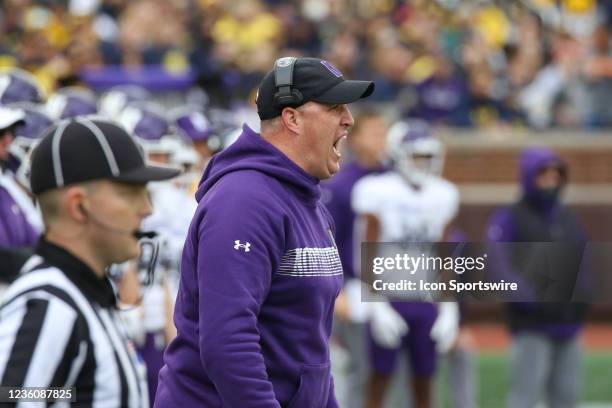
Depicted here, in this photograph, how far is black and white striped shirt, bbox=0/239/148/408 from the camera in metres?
3.05

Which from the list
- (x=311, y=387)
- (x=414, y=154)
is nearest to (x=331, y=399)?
(x=311, y=387)

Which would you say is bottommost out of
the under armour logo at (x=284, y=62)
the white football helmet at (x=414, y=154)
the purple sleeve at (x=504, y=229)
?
the under armour logo at (x=284, y=62)

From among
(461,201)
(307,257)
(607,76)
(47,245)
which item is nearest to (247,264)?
(307,257)

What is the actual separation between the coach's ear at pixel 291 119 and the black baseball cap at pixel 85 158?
454 millimetres

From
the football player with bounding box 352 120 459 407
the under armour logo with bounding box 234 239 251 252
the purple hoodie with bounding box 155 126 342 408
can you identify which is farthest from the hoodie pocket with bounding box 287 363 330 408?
the football player with bounding box 352 120 459 407

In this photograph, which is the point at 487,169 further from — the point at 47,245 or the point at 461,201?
the point at 47,245

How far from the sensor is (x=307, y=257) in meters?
3.68

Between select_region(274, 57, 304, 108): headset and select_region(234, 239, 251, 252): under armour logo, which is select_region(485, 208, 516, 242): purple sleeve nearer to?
select_region(274, 57, 304, 108): headset

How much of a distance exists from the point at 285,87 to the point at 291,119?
0.35 feet

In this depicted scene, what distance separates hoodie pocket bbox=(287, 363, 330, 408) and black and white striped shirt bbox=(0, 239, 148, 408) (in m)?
0.53

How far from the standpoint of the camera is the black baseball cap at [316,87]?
371cm

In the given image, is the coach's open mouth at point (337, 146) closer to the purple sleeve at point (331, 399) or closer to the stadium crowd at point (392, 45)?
the purple sleeve at point (331, 399)

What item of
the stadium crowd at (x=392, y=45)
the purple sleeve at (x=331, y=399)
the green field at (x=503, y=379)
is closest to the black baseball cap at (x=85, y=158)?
the purple sleeve at (x=331, y=399)

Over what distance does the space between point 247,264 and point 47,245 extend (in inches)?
21.4
